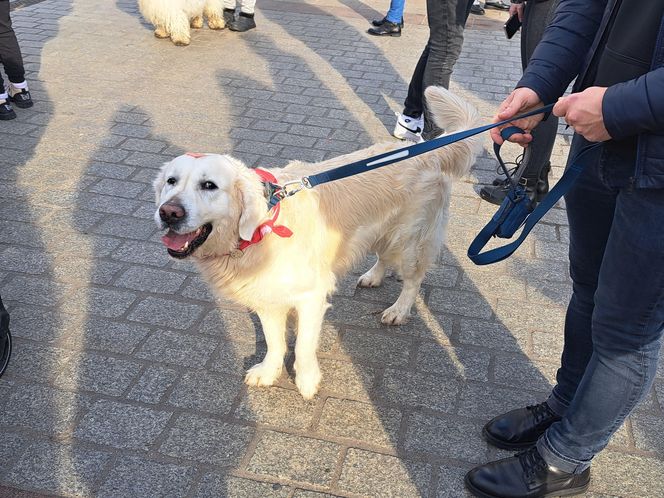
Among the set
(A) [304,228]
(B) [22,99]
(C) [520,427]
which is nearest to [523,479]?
(C) [520,427]

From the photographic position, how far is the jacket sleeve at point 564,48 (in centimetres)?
221

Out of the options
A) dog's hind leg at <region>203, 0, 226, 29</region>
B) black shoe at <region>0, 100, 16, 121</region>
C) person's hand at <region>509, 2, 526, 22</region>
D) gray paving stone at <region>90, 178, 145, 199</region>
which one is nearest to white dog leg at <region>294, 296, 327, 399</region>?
gray paving stone at <region>90, 178, 145, 199</region>

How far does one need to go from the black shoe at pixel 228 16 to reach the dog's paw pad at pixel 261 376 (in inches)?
284

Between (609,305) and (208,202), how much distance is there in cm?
149

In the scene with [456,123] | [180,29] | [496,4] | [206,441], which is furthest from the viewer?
[496,4]

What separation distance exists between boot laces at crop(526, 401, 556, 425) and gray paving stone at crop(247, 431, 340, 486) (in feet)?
2.79

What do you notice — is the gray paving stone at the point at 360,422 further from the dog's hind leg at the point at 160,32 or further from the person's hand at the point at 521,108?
the dog's hind leg at the point at 160,32

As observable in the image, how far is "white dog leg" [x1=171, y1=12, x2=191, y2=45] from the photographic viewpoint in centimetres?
805

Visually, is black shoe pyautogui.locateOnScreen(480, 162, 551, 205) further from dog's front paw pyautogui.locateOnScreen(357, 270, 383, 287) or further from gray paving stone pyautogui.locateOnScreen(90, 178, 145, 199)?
gray paving stone pyautogui.locateOnScreen(90, 178, 145, 199)

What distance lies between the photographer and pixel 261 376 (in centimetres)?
307

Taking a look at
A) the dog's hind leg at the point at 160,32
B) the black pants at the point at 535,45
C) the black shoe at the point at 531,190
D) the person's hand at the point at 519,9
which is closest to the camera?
the black pants at the point at 535,45

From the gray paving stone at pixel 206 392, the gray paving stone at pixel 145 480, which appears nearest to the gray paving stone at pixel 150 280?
the gray paving stone at pixel 206 392

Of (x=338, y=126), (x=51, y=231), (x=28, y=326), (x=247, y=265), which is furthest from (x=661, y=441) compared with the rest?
(x=338, y=126)

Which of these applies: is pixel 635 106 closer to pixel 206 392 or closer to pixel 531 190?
pixel 206 392
